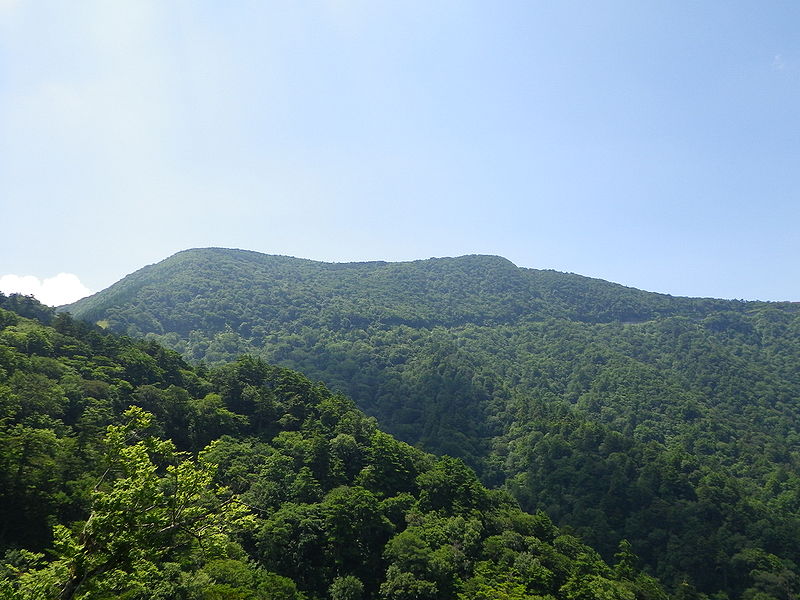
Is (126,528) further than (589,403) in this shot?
No

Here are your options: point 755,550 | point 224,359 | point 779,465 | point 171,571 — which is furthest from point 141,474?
point 224,359

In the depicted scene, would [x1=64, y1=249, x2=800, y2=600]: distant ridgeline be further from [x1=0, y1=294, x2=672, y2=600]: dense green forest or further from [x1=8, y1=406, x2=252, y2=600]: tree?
[x1=8, y1=406, x2=252, y2=600]: tree

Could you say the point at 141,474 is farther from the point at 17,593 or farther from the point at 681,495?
the point at 681,495

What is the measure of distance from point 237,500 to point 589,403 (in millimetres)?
140027

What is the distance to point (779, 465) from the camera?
10606 centimetres

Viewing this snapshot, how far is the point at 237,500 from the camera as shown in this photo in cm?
1551

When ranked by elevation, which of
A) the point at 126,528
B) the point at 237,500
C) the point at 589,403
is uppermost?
the point at 126,528

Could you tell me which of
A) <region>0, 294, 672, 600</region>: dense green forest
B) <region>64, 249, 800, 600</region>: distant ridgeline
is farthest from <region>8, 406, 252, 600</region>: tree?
<region>64, 249, 800, 600</region>: distant ridgeline

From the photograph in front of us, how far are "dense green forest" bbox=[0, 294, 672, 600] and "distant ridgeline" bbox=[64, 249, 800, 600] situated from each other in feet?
58.8

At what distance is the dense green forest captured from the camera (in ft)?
45.1

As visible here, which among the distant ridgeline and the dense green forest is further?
the distant ridgeline

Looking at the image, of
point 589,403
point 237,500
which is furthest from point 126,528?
point 589,403

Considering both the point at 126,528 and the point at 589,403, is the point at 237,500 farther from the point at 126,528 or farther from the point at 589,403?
the point at 589,403

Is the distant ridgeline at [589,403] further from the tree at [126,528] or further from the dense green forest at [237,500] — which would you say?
the tree at [126,528]
